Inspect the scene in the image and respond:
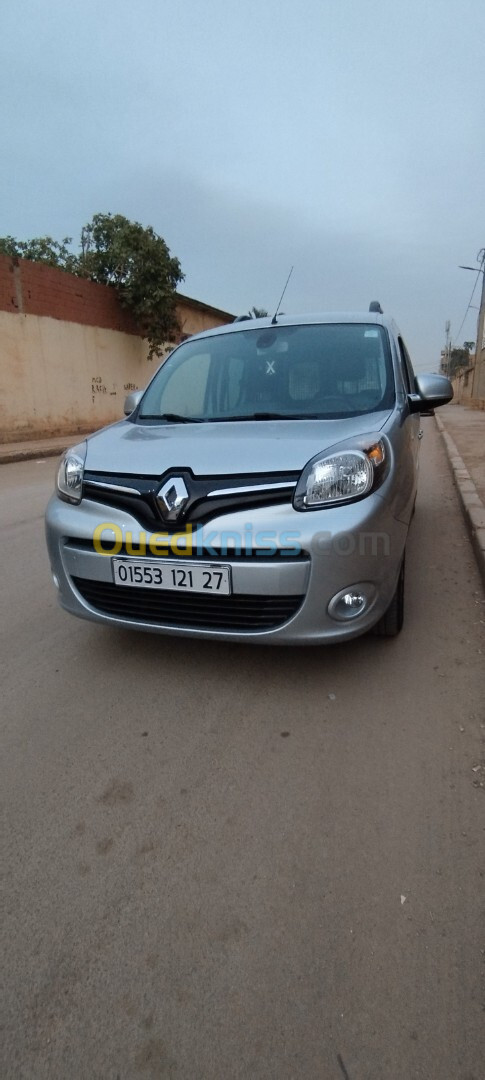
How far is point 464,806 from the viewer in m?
1.74

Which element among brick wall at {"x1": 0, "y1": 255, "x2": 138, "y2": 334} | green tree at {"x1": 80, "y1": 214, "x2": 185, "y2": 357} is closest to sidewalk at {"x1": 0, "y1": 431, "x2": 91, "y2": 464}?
brick wall at {"x1": 0, "y1": 255, "x2": 138, "y2": 334}

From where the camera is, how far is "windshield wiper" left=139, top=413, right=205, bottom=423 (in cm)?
292

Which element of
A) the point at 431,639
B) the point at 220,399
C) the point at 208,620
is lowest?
the point at 431,639

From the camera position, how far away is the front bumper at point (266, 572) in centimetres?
207

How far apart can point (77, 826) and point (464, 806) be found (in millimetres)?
1141

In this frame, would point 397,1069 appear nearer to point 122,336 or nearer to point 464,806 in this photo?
point 464,806

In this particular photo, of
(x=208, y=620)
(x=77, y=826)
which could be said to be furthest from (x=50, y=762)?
(x=208, y=620)

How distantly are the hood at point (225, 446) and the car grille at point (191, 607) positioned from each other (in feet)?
1.52

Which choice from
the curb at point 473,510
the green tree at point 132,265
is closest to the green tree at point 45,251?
the green tree at point 132,265

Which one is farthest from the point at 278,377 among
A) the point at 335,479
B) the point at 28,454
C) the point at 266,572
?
the point at 28,454

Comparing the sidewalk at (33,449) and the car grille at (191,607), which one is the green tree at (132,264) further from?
the car grille at (191,607)

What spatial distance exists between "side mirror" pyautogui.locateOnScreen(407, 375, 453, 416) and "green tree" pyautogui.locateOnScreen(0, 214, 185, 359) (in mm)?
14764

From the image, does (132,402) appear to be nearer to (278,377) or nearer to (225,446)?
(278,377)

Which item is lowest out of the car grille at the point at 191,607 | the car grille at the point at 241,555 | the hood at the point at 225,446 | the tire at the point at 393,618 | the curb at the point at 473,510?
the curb at the point at 473,510
